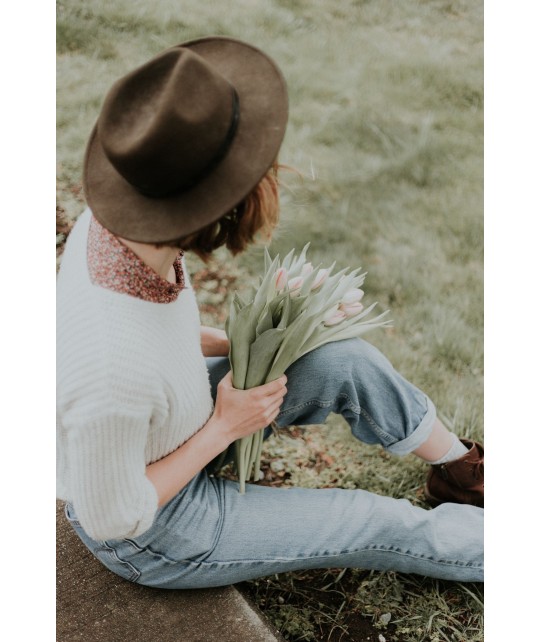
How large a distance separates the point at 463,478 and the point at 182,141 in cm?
124

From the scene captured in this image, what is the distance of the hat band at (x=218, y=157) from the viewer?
1.09m

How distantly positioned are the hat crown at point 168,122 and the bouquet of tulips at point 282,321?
1.42 feet

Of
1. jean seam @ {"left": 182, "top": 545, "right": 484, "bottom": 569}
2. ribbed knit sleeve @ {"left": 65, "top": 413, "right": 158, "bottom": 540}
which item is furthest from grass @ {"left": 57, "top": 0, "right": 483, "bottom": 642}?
ribbed knit sleeve @ {"left": 65, "top": 413, "right": 158, "bottom": 540}

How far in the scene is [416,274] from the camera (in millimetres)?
2691

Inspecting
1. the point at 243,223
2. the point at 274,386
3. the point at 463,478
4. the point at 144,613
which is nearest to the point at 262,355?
the point at 274,386

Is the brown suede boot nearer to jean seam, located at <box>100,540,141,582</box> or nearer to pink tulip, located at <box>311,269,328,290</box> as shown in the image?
pink tulip, located at <box>311,269,328,290</box>

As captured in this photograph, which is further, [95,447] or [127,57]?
[127,57]

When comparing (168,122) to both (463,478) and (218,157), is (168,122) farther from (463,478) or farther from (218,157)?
(463,478)

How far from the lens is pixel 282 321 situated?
4.70ft

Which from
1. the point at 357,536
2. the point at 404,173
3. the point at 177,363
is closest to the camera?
the point at 177,363

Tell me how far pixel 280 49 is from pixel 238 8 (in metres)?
0.24
